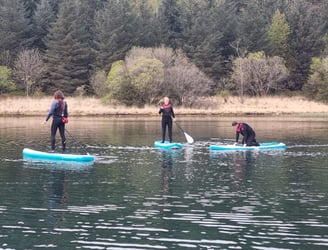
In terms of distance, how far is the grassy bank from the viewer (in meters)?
62.8

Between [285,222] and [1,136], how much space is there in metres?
24.5

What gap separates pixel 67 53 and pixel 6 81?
8.95 meters

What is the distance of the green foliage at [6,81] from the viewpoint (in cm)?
7994

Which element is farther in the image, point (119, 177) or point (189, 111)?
point (189, 111)

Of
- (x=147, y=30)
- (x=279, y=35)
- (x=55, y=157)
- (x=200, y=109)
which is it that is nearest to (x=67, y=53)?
(x=147, y=30)

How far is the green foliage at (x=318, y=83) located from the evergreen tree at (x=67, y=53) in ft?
95.9

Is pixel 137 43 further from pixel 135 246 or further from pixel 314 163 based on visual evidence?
pixel 135 246

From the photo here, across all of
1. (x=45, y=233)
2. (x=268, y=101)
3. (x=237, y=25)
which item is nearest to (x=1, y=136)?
→ (x=45, y=233)

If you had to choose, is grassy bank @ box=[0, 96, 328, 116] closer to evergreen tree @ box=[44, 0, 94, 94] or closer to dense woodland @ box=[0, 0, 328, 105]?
dense woodland @ box=[0, 0, 328, 105]

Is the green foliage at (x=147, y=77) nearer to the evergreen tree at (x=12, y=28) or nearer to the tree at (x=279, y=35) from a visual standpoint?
the evergreen tree at (x=12, y=28)

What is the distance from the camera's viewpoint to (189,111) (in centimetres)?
6369

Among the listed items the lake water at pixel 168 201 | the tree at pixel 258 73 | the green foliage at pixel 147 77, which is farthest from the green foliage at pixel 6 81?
the lake water at pixel 168 201

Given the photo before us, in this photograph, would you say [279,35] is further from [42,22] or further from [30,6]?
[30,6]

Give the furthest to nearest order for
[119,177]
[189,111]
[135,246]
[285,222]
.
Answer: [189,111] < [119,177] < [285,222] < [135,246]
